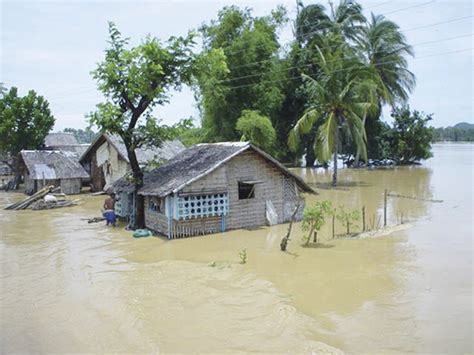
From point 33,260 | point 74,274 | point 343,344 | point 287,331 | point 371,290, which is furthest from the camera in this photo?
point 33,260

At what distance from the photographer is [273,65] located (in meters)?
35.2

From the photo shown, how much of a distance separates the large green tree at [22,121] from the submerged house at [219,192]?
1739cm

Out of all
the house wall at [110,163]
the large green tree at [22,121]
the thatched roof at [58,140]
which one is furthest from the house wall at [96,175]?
the thatched roof at [58,140]

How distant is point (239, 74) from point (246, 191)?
63.8ft

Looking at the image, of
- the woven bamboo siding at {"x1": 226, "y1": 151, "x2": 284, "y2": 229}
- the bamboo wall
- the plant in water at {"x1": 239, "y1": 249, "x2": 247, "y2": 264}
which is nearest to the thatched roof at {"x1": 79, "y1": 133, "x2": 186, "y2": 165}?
the bamboo wall

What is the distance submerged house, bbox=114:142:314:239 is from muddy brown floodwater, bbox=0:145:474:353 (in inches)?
24.6

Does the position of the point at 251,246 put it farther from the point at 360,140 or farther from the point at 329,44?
the point at 329,44

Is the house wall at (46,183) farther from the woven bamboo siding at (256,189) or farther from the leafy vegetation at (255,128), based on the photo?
the woven bamboo siding at (256,189)

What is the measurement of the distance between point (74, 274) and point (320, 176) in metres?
25.9

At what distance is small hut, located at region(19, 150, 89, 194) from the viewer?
26.7 m

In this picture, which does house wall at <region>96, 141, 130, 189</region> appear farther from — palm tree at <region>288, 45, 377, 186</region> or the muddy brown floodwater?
palm tree at <region>288, 45, 377, 186</region>

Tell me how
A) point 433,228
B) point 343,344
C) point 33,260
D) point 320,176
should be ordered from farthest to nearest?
point 320,176
point 433,228
point 33,260
point 343,344

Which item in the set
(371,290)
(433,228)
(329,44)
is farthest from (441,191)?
(371,290)

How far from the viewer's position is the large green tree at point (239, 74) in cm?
3344
